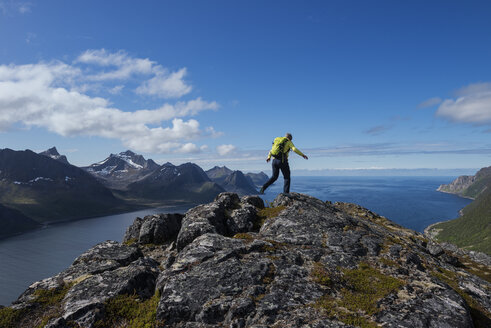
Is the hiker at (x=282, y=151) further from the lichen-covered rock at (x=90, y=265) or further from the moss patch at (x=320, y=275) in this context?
the lichen-covered rock at (x=90, y=265)

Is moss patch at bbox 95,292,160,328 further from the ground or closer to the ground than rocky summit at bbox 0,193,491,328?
closer to the ground

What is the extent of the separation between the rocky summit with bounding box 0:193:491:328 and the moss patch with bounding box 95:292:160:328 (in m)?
0.04

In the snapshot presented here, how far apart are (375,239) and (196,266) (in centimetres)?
1278

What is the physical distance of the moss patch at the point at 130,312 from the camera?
412 inches

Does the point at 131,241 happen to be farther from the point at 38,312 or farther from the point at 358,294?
the point at 358,294

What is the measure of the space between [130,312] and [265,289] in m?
6.23

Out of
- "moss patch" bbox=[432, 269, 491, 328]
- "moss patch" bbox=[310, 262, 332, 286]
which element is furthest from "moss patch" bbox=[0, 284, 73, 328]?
"moss patch" bbox=[432, 269, 491, 328]

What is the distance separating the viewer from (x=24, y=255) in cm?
18625

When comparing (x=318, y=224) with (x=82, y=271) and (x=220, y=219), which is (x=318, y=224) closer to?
(x=220, y=219)

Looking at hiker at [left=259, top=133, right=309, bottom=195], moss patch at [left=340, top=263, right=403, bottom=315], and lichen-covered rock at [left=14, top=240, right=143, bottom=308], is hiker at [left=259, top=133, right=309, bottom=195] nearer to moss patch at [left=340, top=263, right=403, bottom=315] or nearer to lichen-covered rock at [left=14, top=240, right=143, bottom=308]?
moss patch at [left=340, top=263, right=403, bottom=315]

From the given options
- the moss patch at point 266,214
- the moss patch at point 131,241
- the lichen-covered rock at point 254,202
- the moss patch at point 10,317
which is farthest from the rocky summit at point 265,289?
the lichen-covered rock at point 254,202

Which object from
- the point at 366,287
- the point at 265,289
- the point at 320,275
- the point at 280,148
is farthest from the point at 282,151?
the point at 265,289

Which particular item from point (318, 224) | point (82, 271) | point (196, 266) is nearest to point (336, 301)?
point (196, 266)

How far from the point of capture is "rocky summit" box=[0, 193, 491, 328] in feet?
32.8
